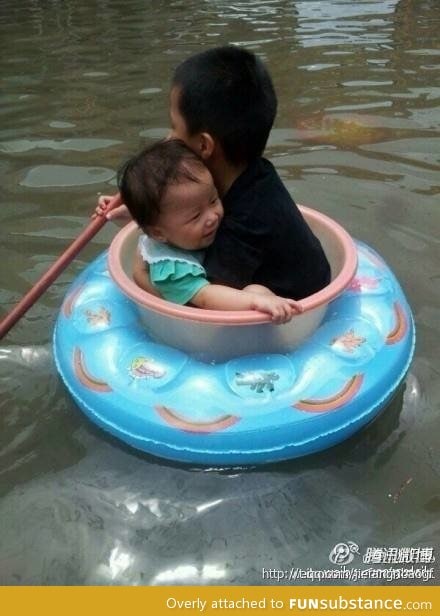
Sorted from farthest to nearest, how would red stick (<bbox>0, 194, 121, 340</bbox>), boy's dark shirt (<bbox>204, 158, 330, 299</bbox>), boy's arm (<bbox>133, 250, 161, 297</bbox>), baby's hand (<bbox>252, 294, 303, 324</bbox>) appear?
1. red stick (<bbox>0, 194, 121, 340</bbox>)
2. boy's arm (<bbox>133, 250, 161, 297</bbox>)
3. boy's dark shirt (<bbox>204, 158, 330, 299</bbox>)
4. baby's hand (<bbox>252, 294, 303, 324</bbox>)

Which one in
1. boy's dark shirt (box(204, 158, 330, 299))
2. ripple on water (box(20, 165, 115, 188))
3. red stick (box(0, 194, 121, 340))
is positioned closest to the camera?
boy's dark shirt (box(204, 158, 330, 299))

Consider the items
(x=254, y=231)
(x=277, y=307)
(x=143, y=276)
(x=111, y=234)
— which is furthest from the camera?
(x=111, y=234)

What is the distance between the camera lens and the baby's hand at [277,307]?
1.92 metres

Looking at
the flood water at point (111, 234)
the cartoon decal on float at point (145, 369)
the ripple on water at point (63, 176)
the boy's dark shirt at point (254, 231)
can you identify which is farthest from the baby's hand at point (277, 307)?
the ripple on water at point (63, 176)

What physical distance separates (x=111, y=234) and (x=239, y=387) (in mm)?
1521

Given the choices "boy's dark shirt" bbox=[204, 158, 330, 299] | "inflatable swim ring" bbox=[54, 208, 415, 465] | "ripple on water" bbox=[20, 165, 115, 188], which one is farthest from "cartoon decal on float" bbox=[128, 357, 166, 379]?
A: "ripple on water" bbox=[20, 165, 115, 188]

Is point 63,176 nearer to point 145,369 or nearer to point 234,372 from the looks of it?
point 145,369

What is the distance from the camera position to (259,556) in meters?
1.92

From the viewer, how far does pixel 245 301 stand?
78.2 inches

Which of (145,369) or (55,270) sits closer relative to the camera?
(145,369)

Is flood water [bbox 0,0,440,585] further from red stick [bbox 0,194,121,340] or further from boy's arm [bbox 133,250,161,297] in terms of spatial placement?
boy's arm [bbox 133,250,161,297]

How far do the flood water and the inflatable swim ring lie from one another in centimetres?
15

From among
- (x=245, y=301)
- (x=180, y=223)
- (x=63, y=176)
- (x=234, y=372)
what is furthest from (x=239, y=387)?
(x=63, y=176)

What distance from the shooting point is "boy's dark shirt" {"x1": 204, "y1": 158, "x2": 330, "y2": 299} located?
80.4 inches
